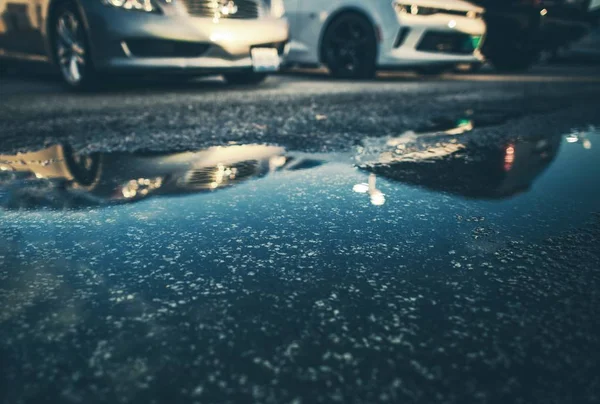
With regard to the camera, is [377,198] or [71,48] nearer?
[377,198]

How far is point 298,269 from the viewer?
1373 millimetres

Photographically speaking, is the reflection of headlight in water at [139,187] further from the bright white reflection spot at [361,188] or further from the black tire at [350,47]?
the black tire at [350,47]

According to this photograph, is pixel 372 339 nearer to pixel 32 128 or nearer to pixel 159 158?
pixel 159 158

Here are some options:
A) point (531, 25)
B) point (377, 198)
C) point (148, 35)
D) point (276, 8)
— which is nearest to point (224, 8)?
point (276, 8)

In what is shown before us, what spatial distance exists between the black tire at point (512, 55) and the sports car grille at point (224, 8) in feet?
14.8

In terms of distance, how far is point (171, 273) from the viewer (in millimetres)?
1351

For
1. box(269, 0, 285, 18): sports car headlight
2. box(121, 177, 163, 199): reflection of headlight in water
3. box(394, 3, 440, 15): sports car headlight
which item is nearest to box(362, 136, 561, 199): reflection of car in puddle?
box(121, 177, 163, 199): reflection of headlight in water

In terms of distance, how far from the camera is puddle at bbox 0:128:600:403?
3.12 feet

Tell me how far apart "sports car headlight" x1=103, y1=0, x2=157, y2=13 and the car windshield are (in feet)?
3.63

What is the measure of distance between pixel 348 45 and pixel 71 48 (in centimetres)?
340

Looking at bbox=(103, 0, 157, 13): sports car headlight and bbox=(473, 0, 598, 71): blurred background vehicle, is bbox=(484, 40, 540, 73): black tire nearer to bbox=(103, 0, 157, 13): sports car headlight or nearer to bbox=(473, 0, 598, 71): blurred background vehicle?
bbox=(473, 0, 598, 71): blurred background vehicle

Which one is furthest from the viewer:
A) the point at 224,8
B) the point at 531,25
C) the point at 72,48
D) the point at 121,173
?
the point at 531,25

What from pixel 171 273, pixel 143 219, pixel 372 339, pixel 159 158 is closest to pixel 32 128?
pixel 159 158

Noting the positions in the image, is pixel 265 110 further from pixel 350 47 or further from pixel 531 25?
pixel 531 25
